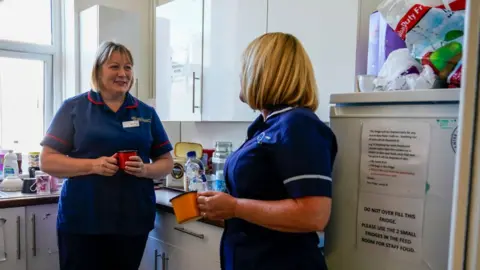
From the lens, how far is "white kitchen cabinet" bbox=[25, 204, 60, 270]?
2.07 meters

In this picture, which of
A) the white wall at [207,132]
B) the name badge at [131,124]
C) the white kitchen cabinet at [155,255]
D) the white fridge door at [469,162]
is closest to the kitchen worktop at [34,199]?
the white kitchen cabinet at [155,255]

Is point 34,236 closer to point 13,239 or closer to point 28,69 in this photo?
point 13,239

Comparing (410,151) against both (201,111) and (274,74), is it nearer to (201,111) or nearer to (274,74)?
(274,74)

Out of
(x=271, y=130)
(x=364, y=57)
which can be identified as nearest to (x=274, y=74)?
(x=271, y=130)

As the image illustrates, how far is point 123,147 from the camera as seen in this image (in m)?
1.66

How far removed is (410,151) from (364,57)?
2.18 feet

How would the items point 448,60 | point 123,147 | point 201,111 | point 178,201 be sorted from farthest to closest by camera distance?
1. point 201,111
2. point 123,147
3. point 178,201
4. point 448,60

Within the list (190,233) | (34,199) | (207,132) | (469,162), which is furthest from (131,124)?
(469,162)

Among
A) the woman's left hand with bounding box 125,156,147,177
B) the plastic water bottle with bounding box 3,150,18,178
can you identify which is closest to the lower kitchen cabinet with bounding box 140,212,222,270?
the woman's left hand with bounding box 125,156,147,177

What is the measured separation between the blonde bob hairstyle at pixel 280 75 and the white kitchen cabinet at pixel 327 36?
54 centimetres

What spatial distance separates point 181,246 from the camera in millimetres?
1835

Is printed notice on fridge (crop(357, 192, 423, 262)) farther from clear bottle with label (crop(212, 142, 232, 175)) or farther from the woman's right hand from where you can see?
clear bottle with label (crop(212, 142, 232, 175))

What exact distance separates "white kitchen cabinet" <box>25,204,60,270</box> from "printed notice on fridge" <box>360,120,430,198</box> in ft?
5.57

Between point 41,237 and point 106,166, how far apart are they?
865 millimetres
